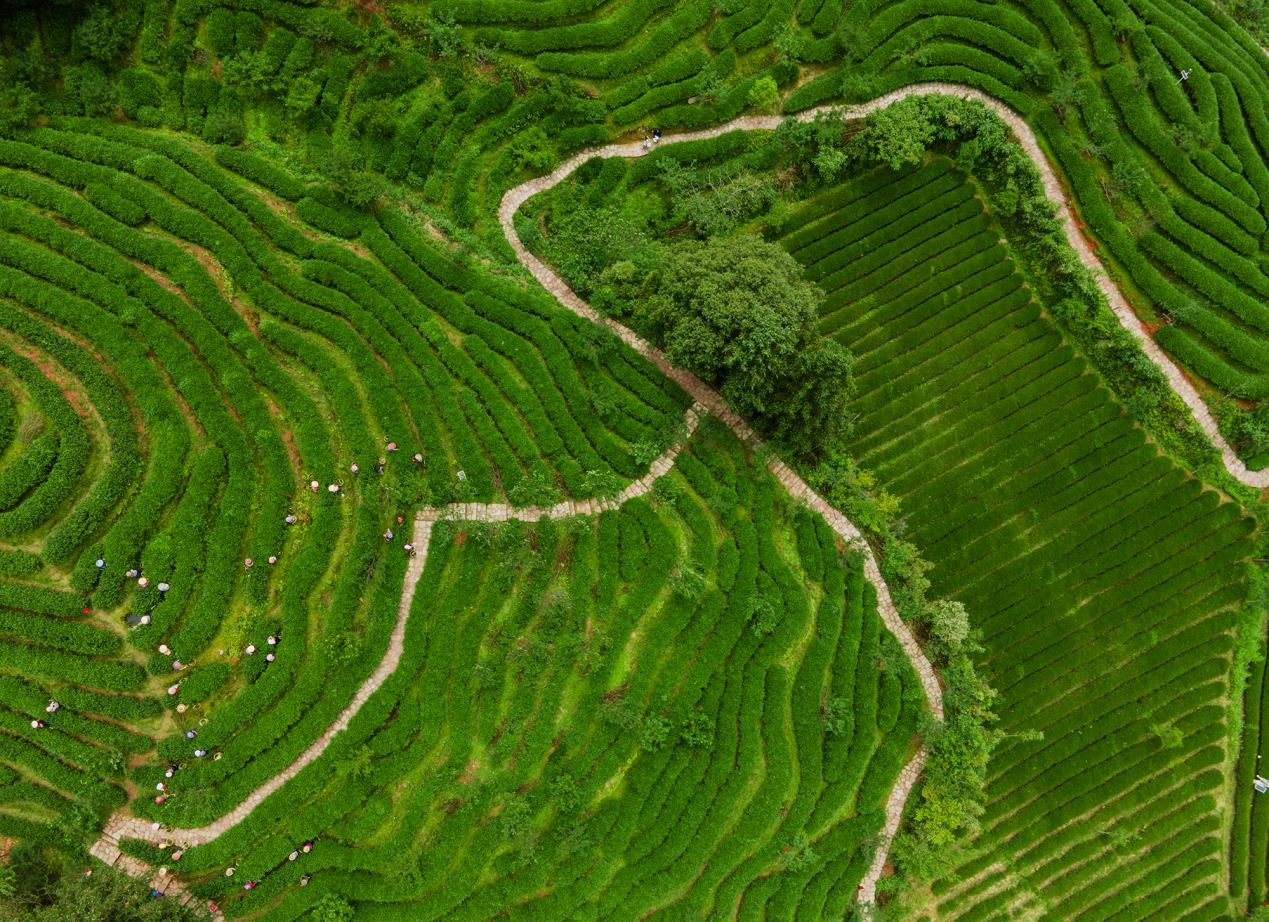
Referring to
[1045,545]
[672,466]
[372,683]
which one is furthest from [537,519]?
[1045,545]

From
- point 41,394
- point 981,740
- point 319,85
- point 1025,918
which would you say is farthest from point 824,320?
point 41,394

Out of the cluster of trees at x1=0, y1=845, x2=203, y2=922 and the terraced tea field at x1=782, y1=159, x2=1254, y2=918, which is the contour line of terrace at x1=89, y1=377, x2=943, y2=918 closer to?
the cluster of trees at x1=0, y1=845, x2=203, y2=922

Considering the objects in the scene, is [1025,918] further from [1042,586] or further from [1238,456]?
[1238,456]

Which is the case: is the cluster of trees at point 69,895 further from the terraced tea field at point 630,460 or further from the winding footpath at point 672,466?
the winding footpath at point 672,466

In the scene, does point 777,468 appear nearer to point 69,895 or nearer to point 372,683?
point 372,683

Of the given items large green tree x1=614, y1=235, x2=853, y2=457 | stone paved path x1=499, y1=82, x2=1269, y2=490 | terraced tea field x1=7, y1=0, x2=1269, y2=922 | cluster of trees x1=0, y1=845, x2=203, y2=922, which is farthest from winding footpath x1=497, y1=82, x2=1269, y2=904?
cluster of trees x1=0, y1=845, x2=203, y2=922

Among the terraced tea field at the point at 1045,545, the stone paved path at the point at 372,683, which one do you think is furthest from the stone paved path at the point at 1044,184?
the stone paved path at the point at 372,683

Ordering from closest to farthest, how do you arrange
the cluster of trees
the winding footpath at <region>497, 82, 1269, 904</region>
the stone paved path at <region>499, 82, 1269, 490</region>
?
the cluster of trees → the winding footpath at <region>497, 82, 1269, 904</region> → the stone paved path at <region>499, 82, 1269, 490</region>
